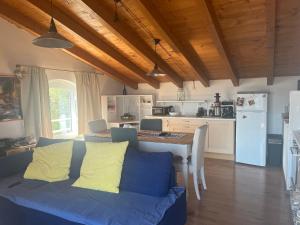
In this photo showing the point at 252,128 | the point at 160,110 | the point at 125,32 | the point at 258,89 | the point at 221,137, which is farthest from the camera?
the point at 160,110

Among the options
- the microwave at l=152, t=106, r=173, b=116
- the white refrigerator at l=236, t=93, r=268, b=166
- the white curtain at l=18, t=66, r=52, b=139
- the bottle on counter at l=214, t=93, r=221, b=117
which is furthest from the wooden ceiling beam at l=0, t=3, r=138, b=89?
the white refrigerator at l=236, t=93, r=268, b=166

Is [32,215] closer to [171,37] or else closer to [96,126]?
[96,126]

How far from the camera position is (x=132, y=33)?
3.90m

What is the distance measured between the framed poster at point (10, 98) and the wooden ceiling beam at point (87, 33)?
55.8 inches

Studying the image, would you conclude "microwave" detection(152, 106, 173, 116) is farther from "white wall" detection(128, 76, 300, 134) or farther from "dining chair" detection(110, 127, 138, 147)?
"dining chair" detection(110, 127, 138, 147)

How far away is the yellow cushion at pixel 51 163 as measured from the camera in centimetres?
275

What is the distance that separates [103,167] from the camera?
98.5 inches

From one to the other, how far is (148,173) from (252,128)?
3.16 meters

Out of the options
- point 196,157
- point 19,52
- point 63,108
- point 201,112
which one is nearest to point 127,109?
point 63,108

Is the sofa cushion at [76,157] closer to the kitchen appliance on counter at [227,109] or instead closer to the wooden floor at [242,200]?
the wooden floor at [242,200]

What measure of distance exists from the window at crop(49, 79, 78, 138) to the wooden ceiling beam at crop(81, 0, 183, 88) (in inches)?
78.3

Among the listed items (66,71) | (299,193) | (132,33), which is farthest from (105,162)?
(66,71)

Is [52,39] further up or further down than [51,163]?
further up

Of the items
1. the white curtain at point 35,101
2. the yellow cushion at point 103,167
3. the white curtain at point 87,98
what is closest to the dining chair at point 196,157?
the yellow cushion at point 103,167
